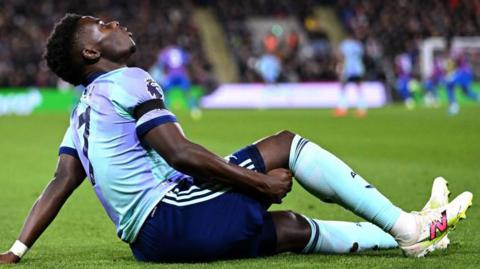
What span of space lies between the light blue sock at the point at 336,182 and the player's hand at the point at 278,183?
125mm

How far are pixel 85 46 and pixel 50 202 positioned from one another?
86cm

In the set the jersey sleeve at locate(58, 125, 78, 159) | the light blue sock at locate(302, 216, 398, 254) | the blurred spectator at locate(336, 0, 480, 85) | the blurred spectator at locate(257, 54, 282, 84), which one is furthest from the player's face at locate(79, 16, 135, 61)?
the blurred spectator at locate(336, 0, 480, 85)

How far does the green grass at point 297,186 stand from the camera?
4.75 metres

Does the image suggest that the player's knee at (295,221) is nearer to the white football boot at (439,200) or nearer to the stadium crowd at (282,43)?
the white football boot at (439,200)

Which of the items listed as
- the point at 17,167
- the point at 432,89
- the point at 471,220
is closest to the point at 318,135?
the point at 17,167

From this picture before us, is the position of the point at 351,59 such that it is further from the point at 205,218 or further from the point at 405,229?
the point at 205,218

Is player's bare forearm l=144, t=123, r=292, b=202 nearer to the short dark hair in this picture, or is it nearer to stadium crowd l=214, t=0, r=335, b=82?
the short dark hair

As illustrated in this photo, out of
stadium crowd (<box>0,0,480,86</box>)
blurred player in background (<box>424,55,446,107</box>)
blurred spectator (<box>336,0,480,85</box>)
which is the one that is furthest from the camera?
blurred spectator (<box>336,0,480,85</box>)

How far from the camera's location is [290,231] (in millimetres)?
4695

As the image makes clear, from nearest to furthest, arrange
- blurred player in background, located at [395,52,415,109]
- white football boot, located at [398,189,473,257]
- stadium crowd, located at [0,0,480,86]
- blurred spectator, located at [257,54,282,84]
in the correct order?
white football boot, located at [398,189,473,257] < blurred player in background, located at [395,52,415,109] < blurred spectator, located at [257,54,282,84] < stadium crowd, located at [0,0,480,86]

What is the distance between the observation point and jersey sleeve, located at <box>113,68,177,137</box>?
4.22 meters

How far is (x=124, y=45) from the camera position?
14.7ft

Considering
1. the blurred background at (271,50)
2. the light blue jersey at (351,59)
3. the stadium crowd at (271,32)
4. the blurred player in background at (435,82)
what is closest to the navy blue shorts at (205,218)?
the light blue jersey at (351,59)

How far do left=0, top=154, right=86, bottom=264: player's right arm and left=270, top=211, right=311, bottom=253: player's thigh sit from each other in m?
1.05
